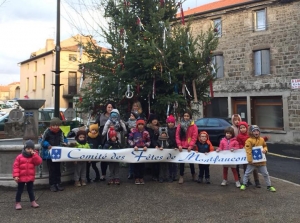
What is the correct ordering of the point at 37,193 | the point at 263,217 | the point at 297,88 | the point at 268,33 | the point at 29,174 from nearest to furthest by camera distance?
1. the point at 263,217
2. the point at 29,174
3. the point at 37,193
4. the point at 297,88
5. the point at 268,33

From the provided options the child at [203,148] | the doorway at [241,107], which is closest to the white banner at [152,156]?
the child at [203,148]

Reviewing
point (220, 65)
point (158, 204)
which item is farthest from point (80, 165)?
point (220, 65)

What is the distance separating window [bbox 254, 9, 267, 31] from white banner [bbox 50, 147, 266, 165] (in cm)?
1439

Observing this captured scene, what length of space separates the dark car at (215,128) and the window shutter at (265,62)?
545 cm

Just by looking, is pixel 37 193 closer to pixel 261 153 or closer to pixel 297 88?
pixel 261 153

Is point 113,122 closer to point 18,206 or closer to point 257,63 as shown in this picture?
point 18,206

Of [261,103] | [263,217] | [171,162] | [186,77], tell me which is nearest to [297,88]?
[261,103]

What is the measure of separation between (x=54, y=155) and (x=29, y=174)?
1.05 metres

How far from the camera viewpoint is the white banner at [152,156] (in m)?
6.95

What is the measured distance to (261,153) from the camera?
686 centimetres

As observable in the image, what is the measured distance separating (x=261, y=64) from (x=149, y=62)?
44.6 ft

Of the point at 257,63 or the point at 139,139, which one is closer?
the point at 139,139

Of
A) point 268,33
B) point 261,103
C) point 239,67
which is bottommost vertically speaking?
point 261,103

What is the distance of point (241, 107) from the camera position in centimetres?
2073
